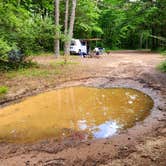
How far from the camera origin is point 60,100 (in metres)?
10.3

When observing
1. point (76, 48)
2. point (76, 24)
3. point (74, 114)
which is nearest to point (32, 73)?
point (74, 114)

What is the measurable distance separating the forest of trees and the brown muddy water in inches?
112

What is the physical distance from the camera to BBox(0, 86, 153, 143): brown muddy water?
7.11 meters

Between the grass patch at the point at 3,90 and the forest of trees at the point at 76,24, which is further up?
the forest of trees at the point at 76,24

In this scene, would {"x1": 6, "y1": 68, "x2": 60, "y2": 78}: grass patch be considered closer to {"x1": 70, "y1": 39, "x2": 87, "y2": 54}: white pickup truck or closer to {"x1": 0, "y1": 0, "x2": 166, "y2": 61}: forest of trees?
{"x1": 0, "y1": 0, "x2": 166, "y2": 61}: forest of trees

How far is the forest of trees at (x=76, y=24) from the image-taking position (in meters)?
14.3

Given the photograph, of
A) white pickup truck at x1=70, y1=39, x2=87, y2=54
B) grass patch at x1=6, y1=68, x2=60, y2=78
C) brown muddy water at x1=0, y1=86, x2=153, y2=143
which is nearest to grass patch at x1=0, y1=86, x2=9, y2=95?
brown muddy water at x1=0, y1=86, x2=153, y2=143

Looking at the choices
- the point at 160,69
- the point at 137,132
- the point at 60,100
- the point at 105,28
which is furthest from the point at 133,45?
the point at 137,132

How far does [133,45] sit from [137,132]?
39.9 meters

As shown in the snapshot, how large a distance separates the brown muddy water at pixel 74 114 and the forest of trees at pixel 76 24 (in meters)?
2.85

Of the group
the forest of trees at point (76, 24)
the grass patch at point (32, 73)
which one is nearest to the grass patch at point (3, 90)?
the forest of trees at point (76, 24)

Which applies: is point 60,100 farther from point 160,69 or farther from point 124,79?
point 160,69

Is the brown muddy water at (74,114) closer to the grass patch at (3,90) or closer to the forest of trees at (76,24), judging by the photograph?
the grass patch at (3,90)

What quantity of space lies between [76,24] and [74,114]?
24.3m
